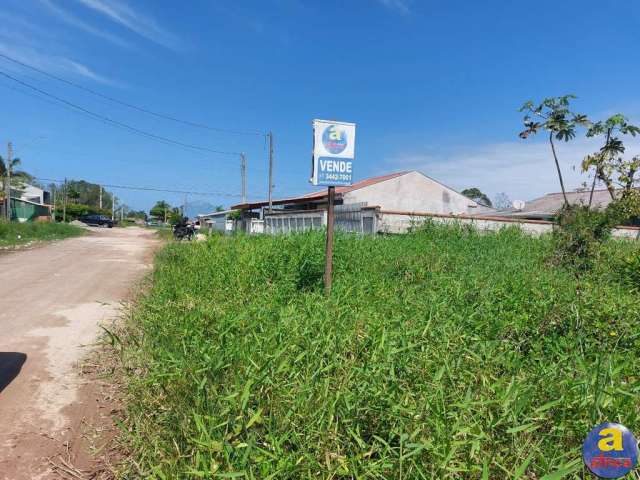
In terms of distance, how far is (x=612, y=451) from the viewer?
1297 millimetres

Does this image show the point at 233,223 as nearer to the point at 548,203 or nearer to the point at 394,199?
the point at 394,199

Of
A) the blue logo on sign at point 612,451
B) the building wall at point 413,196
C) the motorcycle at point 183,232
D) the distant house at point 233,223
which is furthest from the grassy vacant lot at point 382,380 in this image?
the building wall at point 413,196

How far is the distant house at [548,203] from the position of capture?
2059 centimetres

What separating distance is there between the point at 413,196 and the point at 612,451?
23217 millimetres

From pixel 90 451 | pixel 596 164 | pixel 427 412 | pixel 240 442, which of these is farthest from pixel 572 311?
pixel 596 164

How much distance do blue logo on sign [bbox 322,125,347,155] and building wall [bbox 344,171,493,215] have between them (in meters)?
16.9

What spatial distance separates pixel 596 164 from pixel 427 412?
15791mm

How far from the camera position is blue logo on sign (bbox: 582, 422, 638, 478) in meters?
1.28

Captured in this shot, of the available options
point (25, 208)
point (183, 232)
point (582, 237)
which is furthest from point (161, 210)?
point (582, 237)

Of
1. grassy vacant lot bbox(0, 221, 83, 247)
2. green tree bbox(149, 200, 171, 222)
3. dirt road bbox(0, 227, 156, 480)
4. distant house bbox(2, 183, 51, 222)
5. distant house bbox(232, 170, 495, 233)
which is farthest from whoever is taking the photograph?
green tree bbox(149, 200, 171, 222)

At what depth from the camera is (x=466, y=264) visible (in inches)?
259

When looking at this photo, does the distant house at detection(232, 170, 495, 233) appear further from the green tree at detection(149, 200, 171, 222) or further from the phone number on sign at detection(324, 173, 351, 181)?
the green tree at detection(149, 200, 171, 222)

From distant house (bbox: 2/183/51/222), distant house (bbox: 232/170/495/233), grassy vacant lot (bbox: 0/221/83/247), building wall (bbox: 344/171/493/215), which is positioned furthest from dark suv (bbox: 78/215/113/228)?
building wall (bbox: 344/171/493/215)

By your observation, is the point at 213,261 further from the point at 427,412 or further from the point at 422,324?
the point at 427,412
